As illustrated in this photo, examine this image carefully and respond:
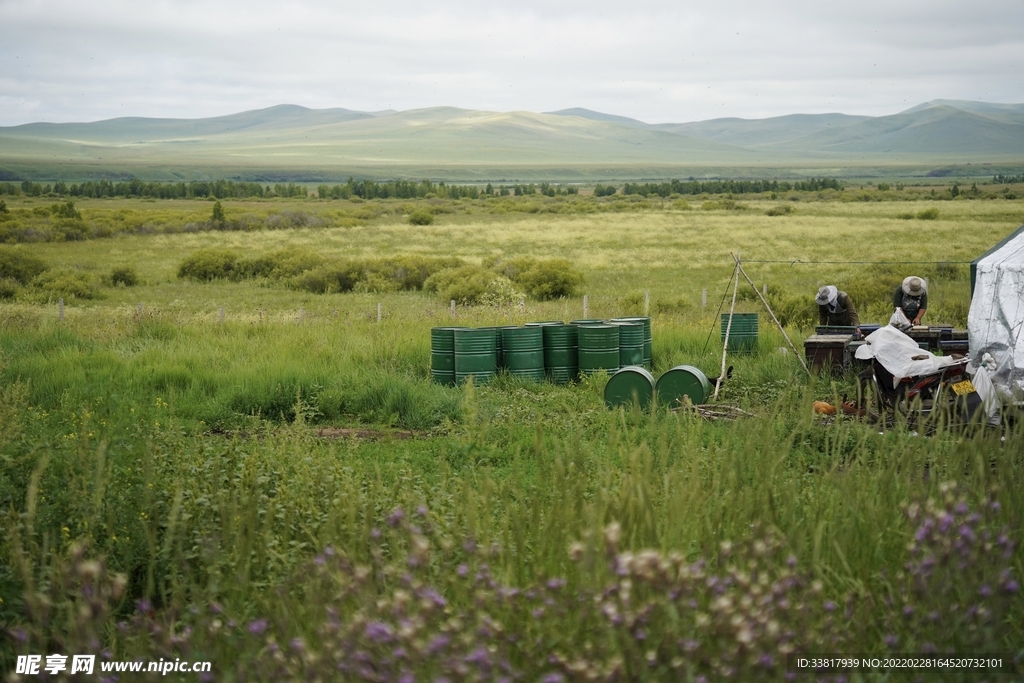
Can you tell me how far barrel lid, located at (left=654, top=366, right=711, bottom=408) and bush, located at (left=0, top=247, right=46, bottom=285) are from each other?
23.9 meters

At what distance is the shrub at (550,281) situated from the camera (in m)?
27.9

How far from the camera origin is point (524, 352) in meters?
12.2

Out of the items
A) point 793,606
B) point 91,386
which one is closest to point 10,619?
point 793,606

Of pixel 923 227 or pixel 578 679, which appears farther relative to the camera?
pixel 923 227

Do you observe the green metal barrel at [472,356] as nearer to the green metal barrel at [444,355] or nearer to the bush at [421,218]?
the green metal barrel at [444,355]

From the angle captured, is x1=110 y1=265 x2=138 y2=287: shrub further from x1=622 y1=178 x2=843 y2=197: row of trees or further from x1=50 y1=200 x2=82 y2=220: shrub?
x1=622 y1=178 x2=843 y2=197: row of trees

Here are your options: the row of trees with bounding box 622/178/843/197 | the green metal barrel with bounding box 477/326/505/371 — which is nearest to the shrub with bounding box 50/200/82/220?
the green metal barrel with bounding box 477/326/505/371

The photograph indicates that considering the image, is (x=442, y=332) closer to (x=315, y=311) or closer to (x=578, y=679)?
(x=578, y=679)

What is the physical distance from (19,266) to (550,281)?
16.3 m

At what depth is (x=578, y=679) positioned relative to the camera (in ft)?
8.32

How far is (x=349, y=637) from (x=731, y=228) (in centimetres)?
5249

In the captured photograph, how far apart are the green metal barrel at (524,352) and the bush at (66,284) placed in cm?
1894

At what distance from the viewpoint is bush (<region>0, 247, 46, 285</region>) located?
94.9ft

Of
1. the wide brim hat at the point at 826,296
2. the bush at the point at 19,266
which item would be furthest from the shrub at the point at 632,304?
the bush at the point at 19,266
